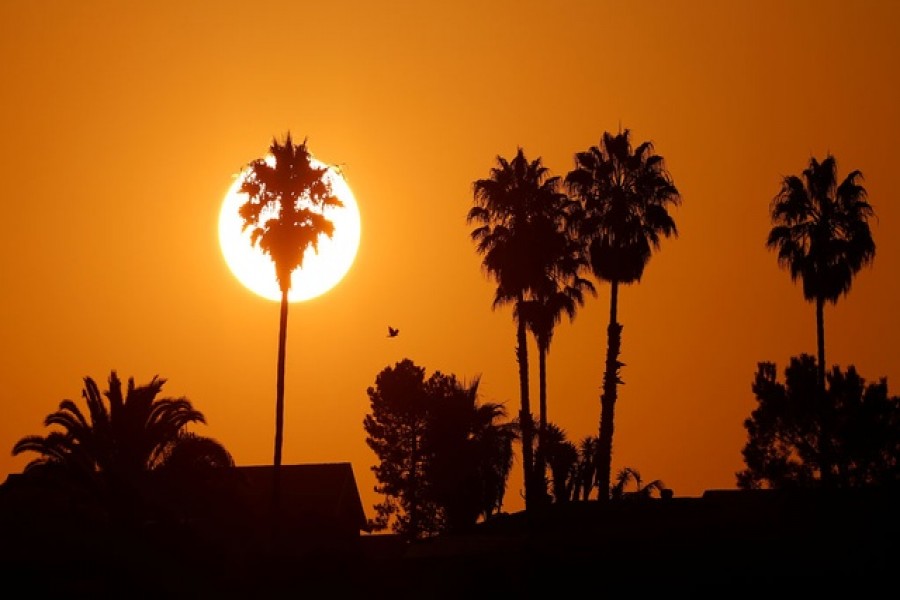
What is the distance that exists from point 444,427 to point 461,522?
21.5 ft

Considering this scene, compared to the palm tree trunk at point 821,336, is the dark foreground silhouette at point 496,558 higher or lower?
lower

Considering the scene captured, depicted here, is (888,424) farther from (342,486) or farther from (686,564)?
(686,564)

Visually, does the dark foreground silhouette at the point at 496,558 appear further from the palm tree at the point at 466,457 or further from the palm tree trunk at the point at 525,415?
the palm tree at the point at 466,457

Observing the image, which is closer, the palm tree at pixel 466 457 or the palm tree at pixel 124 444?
the palm tree at pixel 124 444

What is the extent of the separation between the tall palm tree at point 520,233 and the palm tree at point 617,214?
1379 mm

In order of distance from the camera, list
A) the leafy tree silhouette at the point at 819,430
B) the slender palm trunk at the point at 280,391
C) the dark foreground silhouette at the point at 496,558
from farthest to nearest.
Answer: the leafy tree silhouette at the point at 819,430
the slender palm trunk at the point at 280,391
the dark foreground silhouette at the point at 496,558

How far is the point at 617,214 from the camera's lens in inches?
2874


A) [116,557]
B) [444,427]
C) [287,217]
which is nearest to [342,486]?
[444,427]

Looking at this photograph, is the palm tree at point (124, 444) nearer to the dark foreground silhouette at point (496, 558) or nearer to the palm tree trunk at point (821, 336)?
the dark foreground silhouette at point (496, 558)

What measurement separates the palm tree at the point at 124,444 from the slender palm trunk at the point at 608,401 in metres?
15.6

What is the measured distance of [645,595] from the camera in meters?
53.3

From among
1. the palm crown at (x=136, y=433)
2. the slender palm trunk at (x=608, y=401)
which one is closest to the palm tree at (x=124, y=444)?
the palm crown at (x=136, y=433)

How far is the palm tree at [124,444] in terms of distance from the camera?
62500 millimetres

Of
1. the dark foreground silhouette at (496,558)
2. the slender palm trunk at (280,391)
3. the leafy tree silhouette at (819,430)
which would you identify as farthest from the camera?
the leafy tree silhouette at (819,430)
